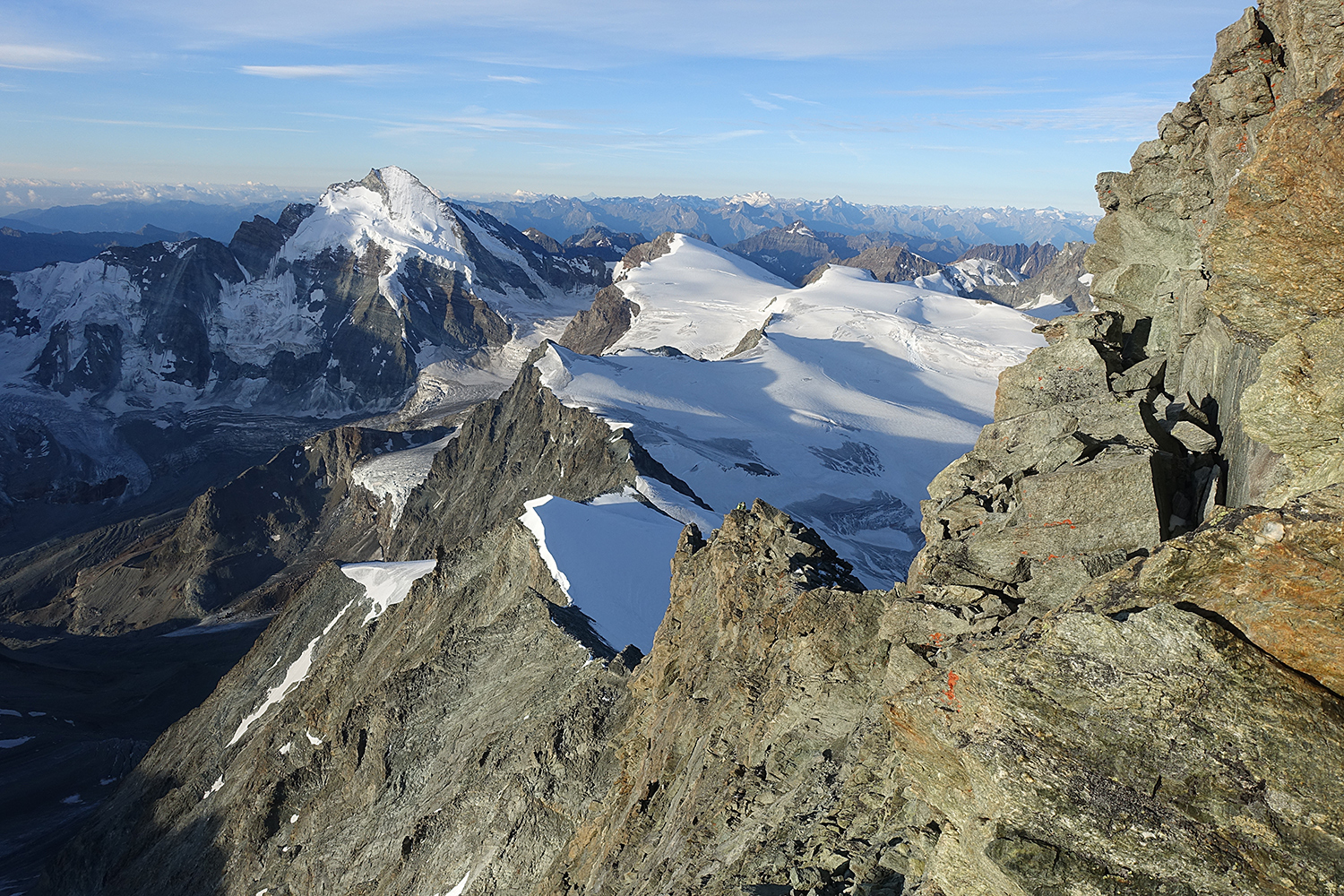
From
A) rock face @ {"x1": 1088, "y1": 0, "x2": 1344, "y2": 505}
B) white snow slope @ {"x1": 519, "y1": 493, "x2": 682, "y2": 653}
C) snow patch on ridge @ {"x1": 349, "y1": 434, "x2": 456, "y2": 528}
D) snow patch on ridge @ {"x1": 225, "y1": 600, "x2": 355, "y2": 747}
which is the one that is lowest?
snow patch on ridge @ {"x1": 349, "y1": 434, "x2": 456, "y2": 528}

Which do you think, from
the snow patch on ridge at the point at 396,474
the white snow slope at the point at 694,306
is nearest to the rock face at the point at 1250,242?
the snow patch on ridge at the point at 396,474

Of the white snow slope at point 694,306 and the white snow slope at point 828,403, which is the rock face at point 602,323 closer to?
the white snow slope at point 694,306

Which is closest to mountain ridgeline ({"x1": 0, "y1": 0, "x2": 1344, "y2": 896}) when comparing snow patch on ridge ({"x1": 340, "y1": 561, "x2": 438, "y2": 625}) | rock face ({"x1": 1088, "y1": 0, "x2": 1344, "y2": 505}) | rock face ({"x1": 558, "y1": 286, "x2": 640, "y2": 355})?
rock face ({"x1": 1088, "y1": 0, "x2": 1344, "y2": 505})

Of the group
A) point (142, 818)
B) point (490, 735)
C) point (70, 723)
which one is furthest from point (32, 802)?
point (490, 735)

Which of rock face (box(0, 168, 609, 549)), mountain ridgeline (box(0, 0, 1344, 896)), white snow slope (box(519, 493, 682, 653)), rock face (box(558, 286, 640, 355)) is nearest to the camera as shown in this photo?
mountain ridgeline (box(0, 0, 1344, 896))

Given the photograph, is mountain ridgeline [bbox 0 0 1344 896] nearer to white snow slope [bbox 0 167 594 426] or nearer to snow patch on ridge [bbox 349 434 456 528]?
snow patch on ridge [bbox 349 434 456 528]

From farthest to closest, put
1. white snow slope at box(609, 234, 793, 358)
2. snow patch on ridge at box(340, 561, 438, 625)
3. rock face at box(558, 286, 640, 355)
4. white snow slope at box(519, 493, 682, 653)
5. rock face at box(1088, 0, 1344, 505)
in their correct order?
rock face at box(558, 286, 640, 355) → white snow slope at box(609, 234, 793, 358) → snow patch on ridge at box(340, 561, 438, 625) → white snow slope at box(519, 493, 682, 653) → rock face at box(1088, 0, 1344, 505)

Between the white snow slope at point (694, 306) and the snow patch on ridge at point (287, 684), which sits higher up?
the white snow slope at point (694, 306)

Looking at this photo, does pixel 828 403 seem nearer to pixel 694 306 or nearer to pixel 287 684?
pixel 287 684

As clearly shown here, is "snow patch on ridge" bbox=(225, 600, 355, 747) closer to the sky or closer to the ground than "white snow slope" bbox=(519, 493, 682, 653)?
closer to the ground
